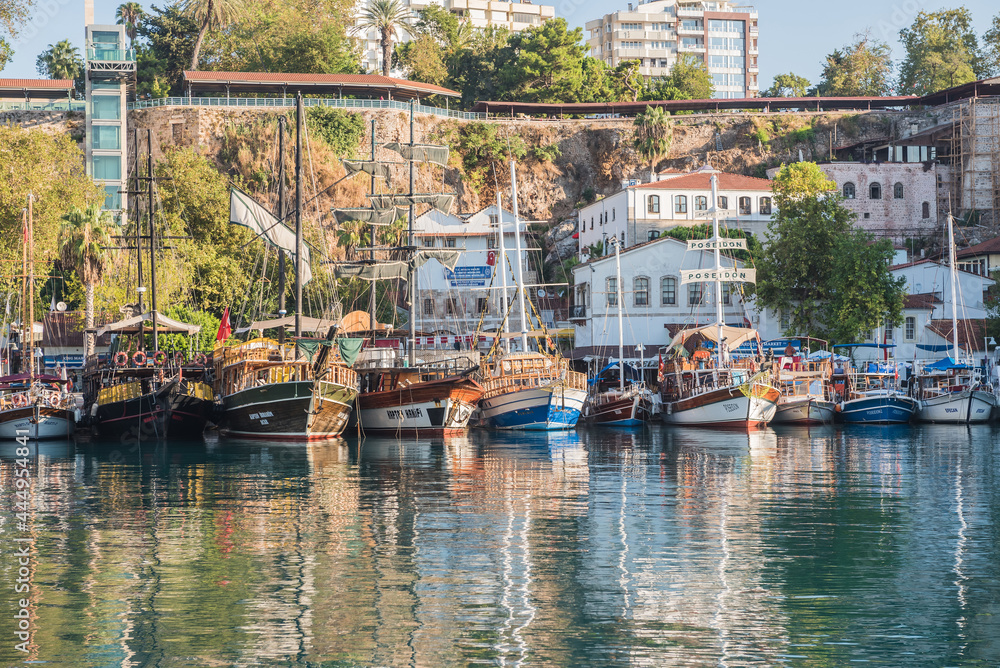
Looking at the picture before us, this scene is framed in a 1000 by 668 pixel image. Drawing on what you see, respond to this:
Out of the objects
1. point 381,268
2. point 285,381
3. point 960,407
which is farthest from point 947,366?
point 285,381

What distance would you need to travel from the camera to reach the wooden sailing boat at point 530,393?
170 ft

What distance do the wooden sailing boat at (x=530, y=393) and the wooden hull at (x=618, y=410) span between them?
3.68 meters

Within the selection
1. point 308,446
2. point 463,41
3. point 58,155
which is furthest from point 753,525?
point 463,41

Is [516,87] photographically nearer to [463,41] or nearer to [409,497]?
[463,41]

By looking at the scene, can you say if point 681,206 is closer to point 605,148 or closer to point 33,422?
point 605,148

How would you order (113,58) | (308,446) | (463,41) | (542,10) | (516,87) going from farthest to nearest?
(542,10)
(463,41)
(516,87)
(113,58)
(308,446)

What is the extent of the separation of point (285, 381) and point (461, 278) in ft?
109

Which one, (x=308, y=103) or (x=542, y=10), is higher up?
(x=542, y=10)

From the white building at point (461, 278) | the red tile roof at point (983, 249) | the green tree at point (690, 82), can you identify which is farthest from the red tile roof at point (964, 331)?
the green tree at point (690, 82)

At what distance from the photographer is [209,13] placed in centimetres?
10038

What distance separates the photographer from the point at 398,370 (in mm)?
49438

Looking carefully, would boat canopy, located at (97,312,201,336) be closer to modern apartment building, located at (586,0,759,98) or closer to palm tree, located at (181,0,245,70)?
palm tree, located at (181,0,245,70)

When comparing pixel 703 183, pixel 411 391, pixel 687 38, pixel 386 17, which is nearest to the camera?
pixel 411 391

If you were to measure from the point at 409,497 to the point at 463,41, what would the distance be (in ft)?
319
